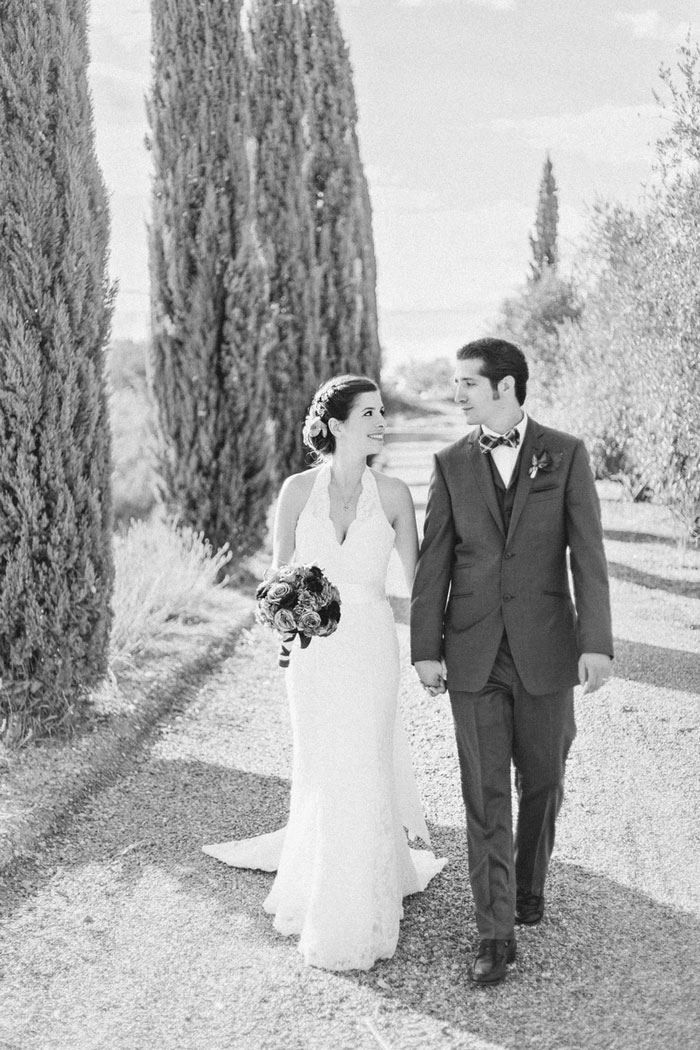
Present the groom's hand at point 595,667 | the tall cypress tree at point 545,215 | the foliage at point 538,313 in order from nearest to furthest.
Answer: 1. the groom's hand at point 595,667
2. the foliage at point 538,313
3. the tall cypress tree at point 545,215

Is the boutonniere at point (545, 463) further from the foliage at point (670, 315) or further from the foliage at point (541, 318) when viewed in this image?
the foliage at point (541, 318)

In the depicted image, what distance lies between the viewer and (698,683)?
816 centimetres

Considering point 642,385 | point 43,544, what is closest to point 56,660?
point 43,544

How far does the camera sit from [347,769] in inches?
167

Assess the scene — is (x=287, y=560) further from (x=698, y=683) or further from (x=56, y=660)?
(x=698, y=683)

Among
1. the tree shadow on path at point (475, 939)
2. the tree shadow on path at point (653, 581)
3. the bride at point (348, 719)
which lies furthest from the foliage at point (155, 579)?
the tree shadow on path at point (653, 581)

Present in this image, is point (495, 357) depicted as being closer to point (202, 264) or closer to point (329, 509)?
point (329, 509)

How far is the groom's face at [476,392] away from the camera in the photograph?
13.3 ft

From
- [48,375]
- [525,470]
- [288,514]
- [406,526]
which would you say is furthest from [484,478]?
[48,375]

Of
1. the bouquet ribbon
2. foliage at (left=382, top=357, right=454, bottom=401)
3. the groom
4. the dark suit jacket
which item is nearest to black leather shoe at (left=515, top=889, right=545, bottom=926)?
the groom

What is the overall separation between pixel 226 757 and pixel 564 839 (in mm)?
2356

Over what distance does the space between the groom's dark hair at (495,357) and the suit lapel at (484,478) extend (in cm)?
26

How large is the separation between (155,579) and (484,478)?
6.49 metres

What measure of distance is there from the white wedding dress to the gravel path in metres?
0.13
